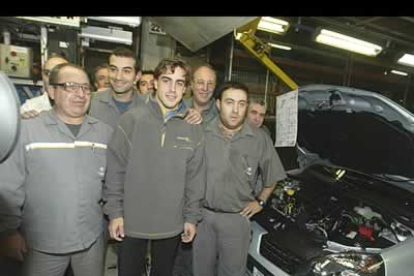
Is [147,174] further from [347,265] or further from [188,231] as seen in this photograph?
[347,265]

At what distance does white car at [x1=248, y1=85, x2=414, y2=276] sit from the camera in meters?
1.52

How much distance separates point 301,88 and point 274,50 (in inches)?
118

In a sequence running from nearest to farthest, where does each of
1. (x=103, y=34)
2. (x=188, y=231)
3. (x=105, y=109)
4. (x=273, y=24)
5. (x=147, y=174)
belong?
(x=147, y=174) < (x=188, y=231) < (x=105, y=109) < (x=273, y=24) < (x=103, y=34)

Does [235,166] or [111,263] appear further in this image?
[111,263]

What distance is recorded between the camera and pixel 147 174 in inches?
60.2

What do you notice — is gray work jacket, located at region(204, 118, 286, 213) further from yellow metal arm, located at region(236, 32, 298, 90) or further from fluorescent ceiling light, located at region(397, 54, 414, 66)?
fluorescent ceiling light, located at region(397, 54, 414, 66)

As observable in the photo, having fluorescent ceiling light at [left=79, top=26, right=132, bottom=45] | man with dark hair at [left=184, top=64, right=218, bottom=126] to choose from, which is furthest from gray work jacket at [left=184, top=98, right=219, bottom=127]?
fluorescent ceiling light at [left=79, top=26, right=132, bottom=45]

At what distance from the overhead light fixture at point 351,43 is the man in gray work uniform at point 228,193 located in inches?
51.2

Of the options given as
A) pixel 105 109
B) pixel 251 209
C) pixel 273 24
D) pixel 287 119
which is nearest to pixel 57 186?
pixel 105 109

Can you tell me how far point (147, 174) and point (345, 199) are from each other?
4.68ft

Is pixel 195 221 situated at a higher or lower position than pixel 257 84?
lower

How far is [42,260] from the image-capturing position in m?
1.42

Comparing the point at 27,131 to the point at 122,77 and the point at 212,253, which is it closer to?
the point at 122,77

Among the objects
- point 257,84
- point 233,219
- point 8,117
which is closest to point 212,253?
point 233,219
